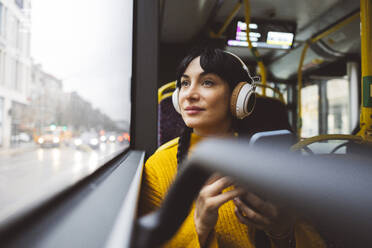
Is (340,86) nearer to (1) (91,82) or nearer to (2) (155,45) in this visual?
(2) (155,45)

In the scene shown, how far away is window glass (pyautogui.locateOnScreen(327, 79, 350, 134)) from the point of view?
16.2ft

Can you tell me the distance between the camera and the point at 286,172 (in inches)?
7.3

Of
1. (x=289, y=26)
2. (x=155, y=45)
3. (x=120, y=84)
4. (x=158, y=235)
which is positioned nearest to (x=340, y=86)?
(x=289, y=26)

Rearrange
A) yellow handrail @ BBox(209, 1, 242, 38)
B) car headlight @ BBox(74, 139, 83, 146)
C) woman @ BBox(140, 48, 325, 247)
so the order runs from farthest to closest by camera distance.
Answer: yellow handrail @ BBox(209, 1, 242, 38) → woman @ BBox(140, 48, 325, 247) → car headlight @ BBox(74, 139, 83, 146)

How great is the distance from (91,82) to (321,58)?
5.11 m

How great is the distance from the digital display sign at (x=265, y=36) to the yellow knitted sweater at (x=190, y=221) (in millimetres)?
2947

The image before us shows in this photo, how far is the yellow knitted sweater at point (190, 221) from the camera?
2.16 ft

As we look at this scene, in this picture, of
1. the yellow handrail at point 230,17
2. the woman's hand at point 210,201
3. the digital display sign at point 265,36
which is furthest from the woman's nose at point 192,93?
the digital display sign at point 265,36

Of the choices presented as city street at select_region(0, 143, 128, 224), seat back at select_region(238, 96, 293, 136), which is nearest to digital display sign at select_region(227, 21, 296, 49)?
seat back at select_region(238, 96, 293, 136)

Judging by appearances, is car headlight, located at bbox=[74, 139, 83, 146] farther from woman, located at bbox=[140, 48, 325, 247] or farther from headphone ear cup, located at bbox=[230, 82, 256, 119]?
headphone ear cup, located at bbox=[230, 82, 256, 119]

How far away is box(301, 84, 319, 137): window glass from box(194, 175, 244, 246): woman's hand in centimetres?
601

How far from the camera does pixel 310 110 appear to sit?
5.97 meters

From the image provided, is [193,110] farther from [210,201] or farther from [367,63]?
[367,63]

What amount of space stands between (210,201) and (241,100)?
445 millimetres
